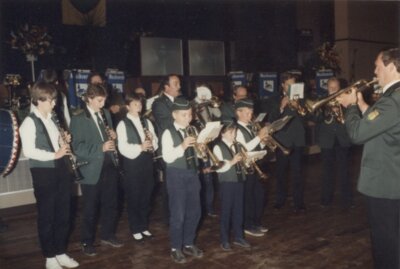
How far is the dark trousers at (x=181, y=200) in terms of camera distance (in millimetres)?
4039

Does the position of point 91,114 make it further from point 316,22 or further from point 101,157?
point 316,22

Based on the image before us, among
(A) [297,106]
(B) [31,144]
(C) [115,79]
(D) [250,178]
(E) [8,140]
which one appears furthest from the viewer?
(C) [115,79]

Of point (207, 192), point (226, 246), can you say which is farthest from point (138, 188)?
point (207, 192)

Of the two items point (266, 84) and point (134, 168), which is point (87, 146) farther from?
point (266, 84)

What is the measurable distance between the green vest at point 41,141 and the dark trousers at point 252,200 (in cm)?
215

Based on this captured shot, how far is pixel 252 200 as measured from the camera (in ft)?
15.9

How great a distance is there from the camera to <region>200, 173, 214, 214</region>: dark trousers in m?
5.79

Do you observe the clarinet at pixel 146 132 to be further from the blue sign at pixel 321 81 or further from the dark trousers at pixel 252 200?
the blue sign at pixel 321 81

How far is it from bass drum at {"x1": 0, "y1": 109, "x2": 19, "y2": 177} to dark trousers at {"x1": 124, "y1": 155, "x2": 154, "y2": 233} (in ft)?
5.05

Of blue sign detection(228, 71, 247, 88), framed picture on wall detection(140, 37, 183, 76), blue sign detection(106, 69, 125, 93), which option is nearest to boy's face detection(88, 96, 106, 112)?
blue sign detection(106, 69, 125, 93)

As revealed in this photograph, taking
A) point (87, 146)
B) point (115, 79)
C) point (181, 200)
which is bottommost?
point (181, 200)

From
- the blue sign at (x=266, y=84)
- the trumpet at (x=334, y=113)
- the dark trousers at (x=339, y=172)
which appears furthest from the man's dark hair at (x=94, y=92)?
the blue sign at (x=266, y=84)

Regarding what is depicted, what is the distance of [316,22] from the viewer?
16.1m

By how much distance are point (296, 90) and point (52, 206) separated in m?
3.39
